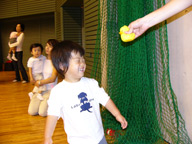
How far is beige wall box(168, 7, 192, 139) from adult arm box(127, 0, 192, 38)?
0.75 m

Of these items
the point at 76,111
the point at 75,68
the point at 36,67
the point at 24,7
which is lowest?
the point at 76,111

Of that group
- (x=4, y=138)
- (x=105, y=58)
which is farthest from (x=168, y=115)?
(x=4, y=138)

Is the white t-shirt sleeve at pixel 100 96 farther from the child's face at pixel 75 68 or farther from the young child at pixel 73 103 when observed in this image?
the child's face at pixel 75 68

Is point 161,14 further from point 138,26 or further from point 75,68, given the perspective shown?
point 75,68

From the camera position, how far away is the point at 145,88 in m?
2.29

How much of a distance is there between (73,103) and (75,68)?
23 cm

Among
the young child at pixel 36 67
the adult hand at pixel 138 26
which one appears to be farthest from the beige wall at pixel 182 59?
the young child at pixel 36 67

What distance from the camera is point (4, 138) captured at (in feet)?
9.23

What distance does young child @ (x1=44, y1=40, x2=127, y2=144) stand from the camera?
149 cm

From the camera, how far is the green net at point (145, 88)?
2.17 meters

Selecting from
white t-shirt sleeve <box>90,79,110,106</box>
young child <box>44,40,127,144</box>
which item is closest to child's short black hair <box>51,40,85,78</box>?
young child <box>44,40,127,144</box>

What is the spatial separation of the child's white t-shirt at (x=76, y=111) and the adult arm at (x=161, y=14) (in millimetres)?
543

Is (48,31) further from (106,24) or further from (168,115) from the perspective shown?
(168,115)

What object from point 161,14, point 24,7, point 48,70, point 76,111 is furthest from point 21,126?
point 24,7
